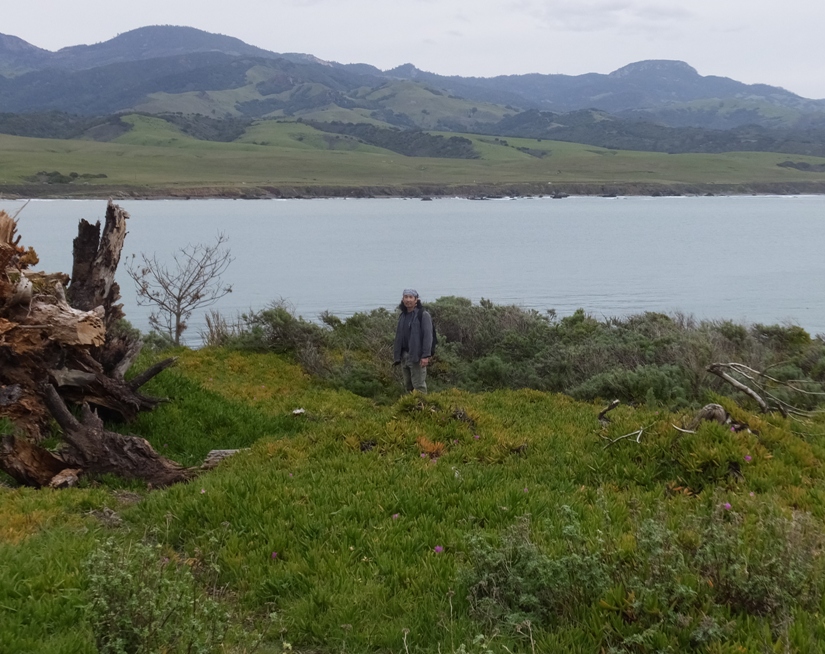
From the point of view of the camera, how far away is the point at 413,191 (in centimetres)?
14562

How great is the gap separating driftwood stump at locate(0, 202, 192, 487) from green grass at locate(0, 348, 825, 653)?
50cm

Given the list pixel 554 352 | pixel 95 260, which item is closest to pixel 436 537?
pixel 95 260

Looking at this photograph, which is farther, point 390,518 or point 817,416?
point 817,416

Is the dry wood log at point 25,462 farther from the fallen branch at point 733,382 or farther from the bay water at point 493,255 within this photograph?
the bay water at point 493,255

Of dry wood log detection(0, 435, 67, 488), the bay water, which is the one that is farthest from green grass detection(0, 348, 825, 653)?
the bay water

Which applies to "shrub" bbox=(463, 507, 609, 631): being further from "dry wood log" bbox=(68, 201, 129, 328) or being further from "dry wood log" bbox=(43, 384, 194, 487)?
"dry wood log" bbox=(68, 201, 129, 328)

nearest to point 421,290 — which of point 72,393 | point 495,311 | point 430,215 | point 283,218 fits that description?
point 495,311

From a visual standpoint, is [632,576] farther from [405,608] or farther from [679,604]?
[405,608]

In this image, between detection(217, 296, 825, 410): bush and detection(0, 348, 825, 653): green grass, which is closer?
detection(0, 348, 825, 653): green grass

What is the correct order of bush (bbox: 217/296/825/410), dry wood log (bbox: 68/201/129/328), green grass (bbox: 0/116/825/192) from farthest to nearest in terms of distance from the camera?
green grass (bbox: 0/116/825/192) → bush (bbox: 217/296/825/410) → dry wood log (bbox: 68/201/129/328)

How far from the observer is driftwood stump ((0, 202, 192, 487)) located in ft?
28.1

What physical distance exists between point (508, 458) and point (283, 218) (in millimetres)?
86376

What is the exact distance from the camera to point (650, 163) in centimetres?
19138

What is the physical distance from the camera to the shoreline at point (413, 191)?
120 m
